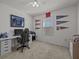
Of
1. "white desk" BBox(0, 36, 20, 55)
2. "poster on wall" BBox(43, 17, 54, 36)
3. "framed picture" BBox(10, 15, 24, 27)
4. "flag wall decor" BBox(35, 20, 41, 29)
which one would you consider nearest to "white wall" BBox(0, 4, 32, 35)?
"framed picture" BBox(10, 15, 24, 27)

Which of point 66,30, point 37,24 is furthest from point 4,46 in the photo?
point 37,24

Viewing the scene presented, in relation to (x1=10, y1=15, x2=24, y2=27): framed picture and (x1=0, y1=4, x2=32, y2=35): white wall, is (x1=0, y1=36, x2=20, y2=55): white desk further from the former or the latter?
(x1=10, y1=15, x2=24, y2=27): framed picture

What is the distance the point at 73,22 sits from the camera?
5129 mm

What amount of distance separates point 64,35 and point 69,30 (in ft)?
1.48

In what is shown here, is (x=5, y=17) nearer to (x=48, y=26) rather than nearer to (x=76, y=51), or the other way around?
(x=48, y=26)

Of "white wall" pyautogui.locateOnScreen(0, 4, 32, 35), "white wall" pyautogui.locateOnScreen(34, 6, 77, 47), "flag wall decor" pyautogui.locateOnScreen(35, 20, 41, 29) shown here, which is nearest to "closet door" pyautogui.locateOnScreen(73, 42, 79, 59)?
"white wall" pyautogui.locateOnScreen(34, 6, 77, 47)

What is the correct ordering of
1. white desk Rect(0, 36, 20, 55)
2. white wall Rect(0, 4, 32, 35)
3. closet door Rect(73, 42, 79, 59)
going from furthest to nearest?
white wall Rect(0, 4, 32, 35)
white desk Rect(0, 36, 20, 55)
closet door Rect(73, 42, 79, 59)

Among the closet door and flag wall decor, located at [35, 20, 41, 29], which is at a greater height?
flag wall decor, located at [35, 20, 41, 29]

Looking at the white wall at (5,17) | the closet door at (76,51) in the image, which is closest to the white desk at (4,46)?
the white wall at (5,17)

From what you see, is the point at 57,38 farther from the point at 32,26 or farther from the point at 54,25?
the point at 32,26

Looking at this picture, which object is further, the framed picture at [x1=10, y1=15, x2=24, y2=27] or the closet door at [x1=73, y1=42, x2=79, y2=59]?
the framed picture at [x1=10, y1=15, x2=24, y2=27]

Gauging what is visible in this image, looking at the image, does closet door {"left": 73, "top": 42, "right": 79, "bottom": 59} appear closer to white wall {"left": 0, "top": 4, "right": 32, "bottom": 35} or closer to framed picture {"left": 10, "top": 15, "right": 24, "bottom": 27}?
white wall {"left": 0, "top": 4, "right": 32, "bottom": 35}

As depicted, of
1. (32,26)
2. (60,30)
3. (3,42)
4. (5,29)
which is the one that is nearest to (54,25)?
(60,30)

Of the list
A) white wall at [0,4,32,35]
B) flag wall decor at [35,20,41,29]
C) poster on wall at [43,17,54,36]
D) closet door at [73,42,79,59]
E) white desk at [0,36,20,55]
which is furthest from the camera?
flag wall decor at [35,20,41,29]
